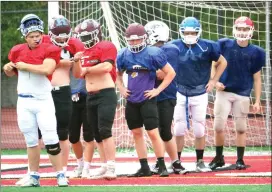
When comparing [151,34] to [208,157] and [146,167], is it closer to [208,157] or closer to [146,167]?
[146,167]

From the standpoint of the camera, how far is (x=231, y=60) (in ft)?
33.7

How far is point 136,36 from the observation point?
8.97 m

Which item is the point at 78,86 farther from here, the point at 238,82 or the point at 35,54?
the point at 238,82

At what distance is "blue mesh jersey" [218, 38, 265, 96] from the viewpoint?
33.6ft

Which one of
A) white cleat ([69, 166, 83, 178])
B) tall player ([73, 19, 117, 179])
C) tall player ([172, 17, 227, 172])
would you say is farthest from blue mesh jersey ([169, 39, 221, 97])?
white cleat ([69, 166, 83, 178])

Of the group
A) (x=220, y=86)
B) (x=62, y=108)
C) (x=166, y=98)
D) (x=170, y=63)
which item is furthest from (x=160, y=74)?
(x=62, y=108)

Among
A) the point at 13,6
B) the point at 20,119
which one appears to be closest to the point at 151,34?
the point at 20,119

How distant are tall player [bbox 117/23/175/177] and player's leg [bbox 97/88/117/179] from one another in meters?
0.31

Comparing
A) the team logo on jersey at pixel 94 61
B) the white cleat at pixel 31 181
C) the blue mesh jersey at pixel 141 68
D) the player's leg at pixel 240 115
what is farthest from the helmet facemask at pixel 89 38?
the player's leg at pixel 240 115

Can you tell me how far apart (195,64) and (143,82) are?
1.02 m

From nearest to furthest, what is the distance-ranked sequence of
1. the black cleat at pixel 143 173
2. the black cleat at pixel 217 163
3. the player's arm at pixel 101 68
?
the player's arm at pixel 101 68
the black cleat at pixel 143 173
the black cleat at pixel 217 163

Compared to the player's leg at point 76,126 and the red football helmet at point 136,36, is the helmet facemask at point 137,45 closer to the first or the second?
the red football helmet at point 136,36

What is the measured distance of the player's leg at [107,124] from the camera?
28.8 feet

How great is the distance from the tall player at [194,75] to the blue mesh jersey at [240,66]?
36cm
